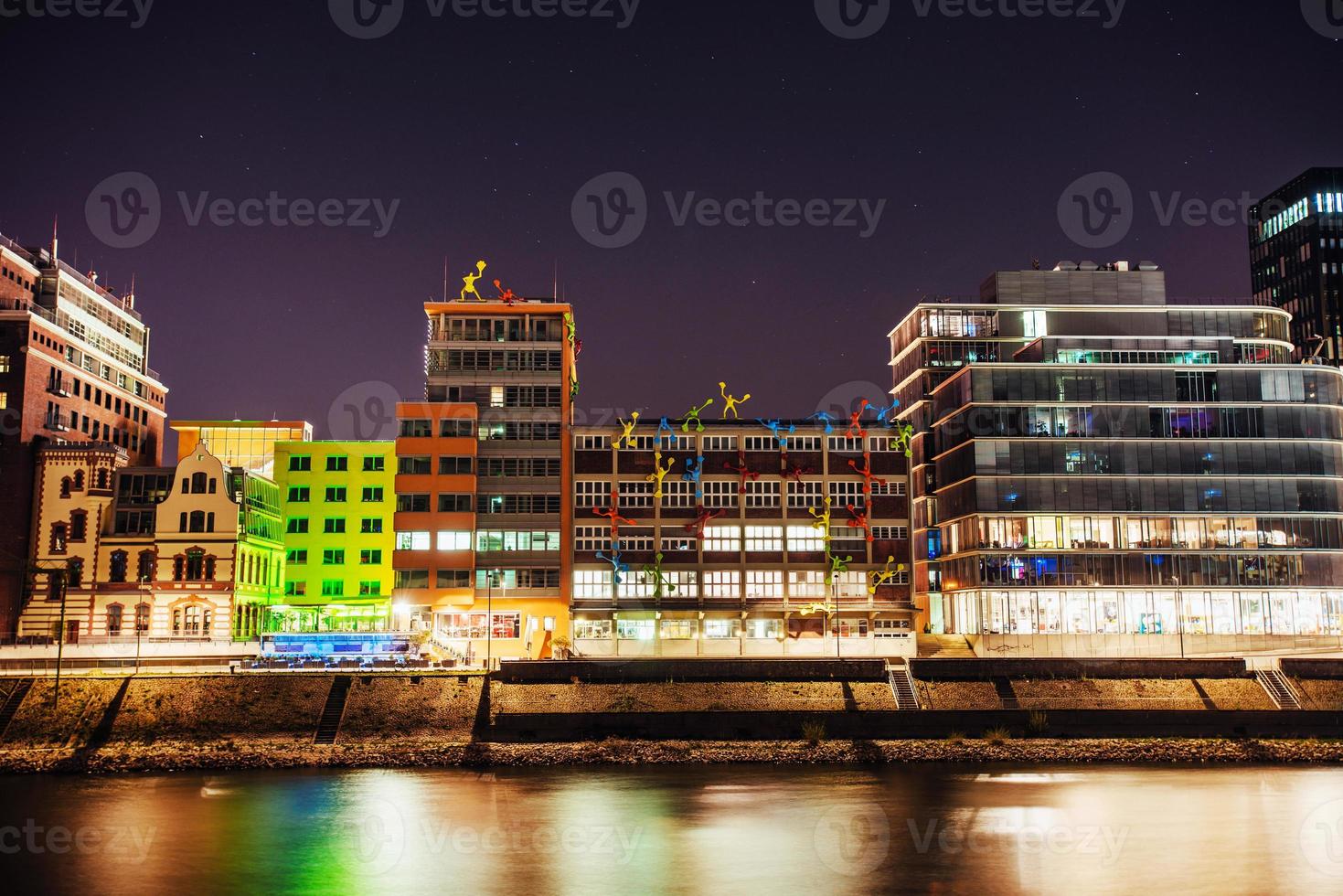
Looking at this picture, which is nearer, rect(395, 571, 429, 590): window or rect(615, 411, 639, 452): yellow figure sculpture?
rect(395, 571, 429, 590): window

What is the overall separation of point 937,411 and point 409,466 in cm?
5525

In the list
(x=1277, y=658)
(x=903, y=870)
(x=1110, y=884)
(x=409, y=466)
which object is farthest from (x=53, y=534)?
(x=1277, y=658)

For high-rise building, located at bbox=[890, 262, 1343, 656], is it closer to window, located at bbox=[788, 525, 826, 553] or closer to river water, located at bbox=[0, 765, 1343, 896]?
window, located at bbox=[788, 525, 826, 553]

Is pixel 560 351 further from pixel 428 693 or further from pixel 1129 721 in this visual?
pixel 1129 721

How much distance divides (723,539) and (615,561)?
10.2 m

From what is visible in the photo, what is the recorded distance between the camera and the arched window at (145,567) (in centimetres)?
10431

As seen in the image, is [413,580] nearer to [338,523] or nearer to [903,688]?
[338,523]

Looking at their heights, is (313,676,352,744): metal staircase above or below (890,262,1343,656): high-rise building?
below

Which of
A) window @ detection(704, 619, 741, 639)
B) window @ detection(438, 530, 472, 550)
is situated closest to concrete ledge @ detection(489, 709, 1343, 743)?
window @ detection(704, 619, 741, 639)

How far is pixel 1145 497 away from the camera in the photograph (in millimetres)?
118375

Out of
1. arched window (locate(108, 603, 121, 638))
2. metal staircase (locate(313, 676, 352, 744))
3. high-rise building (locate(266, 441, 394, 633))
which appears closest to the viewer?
metal staircase (locate(313, 676, 352, 744))

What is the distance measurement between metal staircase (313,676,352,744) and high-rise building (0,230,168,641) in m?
36.8

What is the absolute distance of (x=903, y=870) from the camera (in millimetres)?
51531

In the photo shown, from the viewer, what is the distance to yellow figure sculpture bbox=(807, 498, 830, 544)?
117625 millimetres
